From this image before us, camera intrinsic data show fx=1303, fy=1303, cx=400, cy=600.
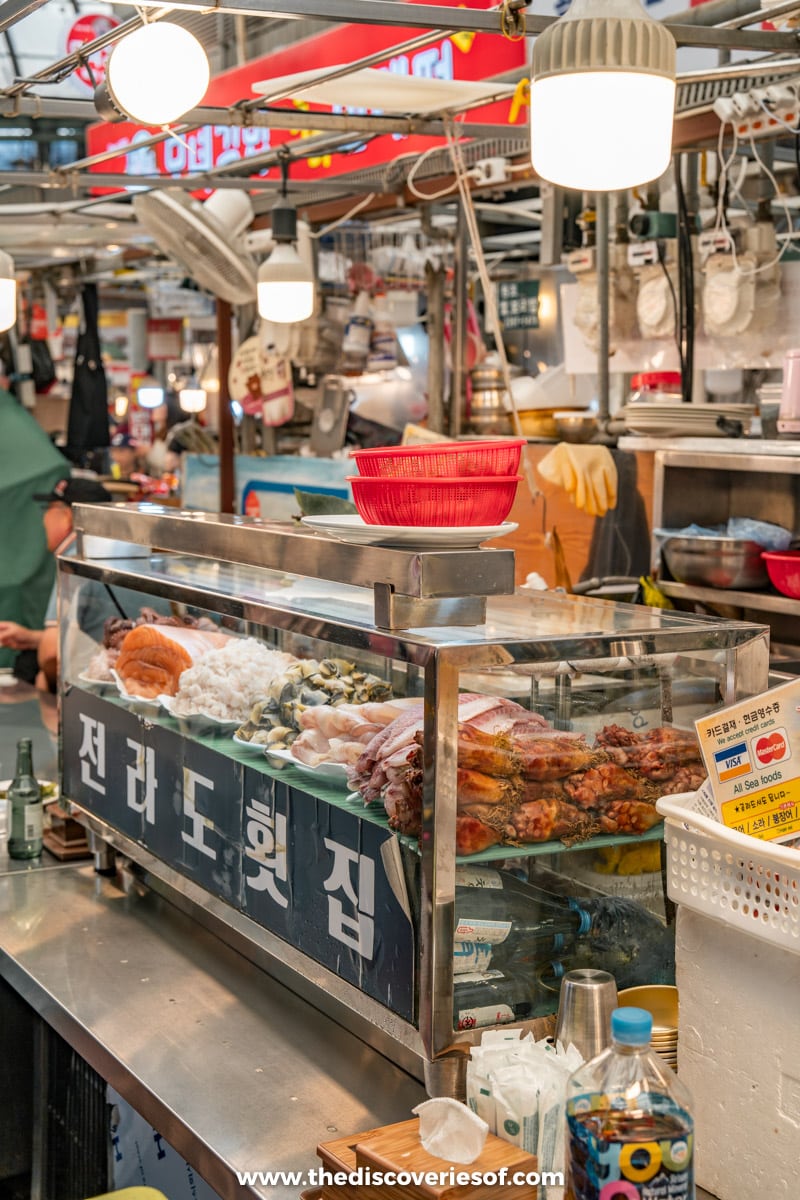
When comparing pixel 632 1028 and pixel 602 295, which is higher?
pixel 602 295

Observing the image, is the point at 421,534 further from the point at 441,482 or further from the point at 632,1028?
the point at 632,1028

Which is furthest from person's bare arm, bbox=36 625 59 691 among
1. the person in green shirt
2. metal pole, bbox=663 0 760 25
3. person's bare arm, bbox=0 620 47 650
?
metal pole, bbox=663 0 760 25

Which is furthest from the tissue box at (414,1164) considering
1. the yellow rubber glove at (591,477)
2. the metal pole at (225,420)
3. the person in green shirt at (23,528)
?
the person in green shirt at (23,528)

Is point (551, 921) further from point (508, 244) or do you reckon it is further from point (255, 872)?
point (508, 244)

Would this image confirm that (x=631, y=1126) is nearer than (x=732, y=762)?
Yes

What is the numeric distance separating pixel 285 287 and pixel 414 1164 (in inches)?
142

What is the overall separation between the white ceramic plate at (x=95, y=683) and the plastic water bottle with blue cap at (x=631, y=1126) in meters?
1.78

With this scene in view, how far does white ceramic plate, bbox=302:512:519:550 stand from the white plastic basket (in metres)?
0.45

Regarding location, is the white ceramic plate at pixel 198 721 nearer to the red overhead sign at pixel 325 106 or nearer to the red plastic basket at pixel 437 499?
the red plastic basket at pixel 437 499

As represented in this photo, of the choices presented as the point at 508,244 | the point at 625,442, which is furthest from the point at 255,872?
the point at 508,244

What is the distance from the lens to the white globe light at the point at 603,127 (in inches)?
73.4

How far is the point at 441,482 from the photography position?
186 centimetres

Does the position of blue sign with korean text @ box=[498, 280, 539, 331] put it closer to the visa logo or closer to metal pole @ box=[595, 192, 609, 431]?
→ metal pole @ box=[595, 192, 609, 431]

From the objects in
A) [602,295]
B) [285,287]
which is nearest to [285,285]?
[285,287]
